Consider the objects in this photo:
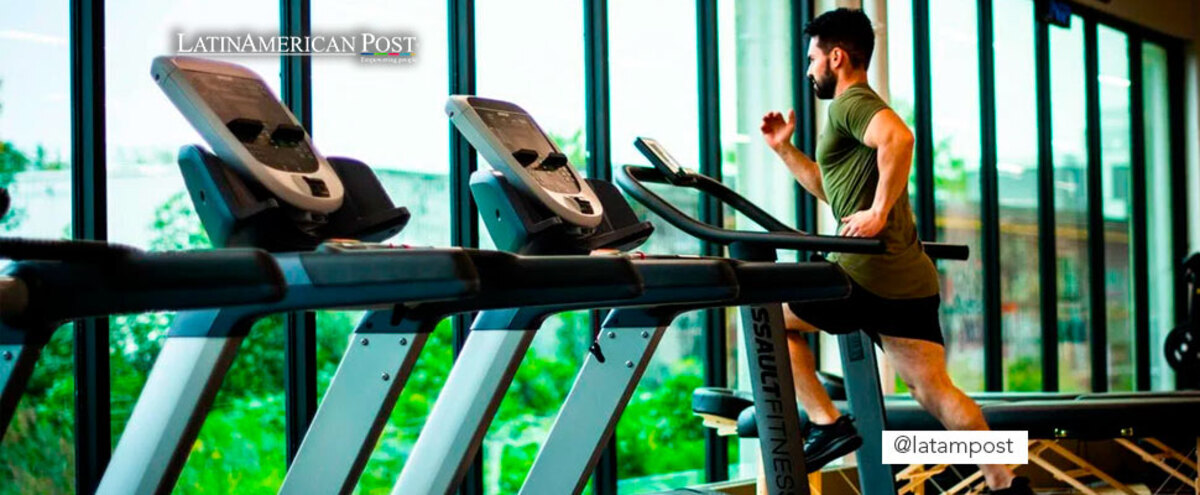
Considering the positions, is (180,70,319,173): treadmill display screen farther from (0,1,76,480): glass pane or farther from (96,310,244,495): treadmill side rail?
(0,1,76,480): glass pane

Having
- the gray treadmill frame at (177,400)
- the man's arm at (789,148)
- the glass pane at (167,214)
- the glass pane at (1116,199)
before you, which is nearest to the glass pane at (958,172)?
the glass pane at (1116,199)

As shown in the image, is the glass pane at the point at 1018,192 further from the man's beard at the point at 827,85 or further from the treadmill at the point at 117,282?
the treadmill at the point at 117,282

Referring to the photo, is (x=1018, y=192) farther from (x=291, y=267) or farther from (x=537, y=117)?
(x=291, y=267)

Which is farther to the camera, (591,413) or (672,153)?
(672,153)

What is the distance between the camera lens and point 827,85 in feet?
11.3

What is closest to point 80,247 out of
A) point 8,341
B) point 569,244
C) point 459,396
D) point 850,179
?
point 8,341

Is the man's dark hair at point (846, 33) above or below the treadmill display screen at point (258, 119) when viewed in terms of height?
above

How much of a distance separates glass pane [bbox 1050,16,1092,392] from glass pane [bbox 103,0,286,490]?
16.4 ft

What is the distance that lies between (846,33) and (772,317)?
2.98ft

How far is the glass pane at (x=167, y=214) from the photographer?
336 cm

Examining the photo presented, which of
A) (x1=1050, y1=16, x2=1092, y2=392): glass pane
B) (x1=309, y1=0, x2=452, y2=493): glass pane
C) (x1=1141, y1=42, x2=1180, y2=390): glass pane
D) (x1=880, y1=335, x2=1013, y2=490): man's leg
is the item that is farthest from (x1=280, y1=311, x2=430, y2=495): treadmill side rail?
(x1=1141, y1=42, x2=1180, y2=390): glass pane

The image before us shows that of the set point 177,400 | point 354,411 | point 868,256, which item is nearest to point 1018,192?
point 868,256

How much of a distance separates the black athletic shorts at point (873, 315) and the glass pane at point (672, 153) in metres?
1.62

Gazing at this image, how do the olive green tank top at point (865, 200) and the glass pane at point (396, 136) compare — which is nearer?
the olive green tank top at point (865, 200)
